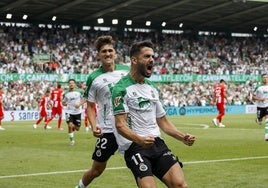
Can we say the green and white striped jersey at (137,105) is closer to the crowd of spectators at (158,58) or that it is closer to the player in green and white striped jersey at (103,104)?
the player in green and white striped jersey at (103,104)

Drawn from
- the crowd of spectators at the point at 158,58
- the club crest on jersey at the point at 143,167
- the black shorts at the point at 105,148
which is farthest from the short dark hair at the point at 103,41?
the crowd of spectators at the point at 158,58

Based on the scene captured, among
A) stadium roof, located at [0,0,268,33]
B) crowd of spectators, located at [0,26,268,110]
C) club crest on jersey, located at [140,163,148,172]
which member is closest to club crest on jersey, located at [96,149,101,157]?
club crest on jersey, located at [140,163,148,172]

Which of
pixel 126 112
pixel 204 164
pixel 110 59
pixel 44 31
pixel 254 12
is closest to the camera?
pixel 126 112

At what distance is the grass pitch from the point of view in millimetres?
12438

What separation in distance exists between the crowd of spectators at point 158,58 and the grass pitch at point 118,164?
28400 mm

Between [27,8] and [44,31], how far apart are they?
14.2 ft

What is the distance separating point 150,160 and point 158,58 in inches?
2161

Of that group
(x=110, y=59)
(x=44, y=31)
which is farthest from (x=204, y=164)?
(x=44, y=31)

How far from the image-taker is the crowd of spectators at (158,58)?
51875mm

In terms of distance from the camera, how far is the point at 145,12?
197ft

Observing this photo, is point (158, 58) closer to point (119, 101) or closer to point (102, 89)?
point (102, 89)

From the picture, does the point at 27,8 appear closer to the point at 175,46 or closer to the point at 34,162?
the point at 175,46

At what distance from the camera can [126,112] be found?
7.98 meters

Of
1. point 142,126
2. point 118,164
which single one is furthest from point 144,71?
point 118,164
